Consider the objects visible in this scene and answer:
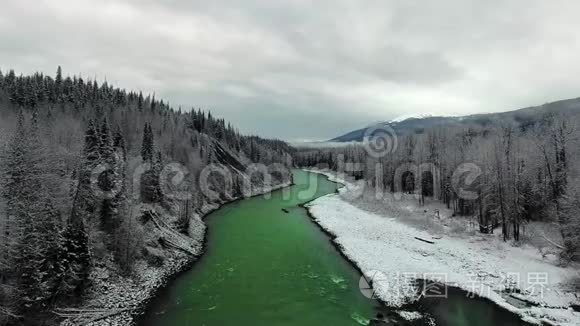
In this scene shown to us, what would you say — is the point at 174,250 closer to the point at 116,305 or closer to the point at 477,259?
the point at 116,305

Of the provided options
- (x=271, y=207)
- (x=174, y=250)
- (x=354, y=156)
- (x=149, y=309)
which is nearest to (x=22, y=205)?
(x=149, y=309)

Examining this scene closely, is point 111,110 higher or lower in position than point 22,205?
higher
